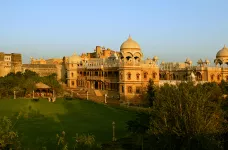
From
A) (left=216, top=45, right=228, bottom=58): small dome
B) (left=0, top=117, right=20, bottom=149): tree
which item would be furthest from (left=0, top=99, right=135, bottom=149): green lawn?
(left=216, top=45, right=228, bottom=58): small dome

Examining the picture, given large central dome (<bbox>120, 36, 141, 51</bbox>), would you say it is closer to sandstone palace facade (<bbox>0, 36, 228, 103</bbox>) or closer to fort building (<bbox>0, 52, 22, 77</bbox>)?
sandstone palace facade (<bbox>0, 36, 228, 103</bbox>)

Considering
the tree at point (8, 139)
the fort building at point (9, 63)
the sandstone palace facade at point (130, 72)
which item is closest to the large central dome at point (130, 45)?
the sandstone palace facade at point (130, 72)

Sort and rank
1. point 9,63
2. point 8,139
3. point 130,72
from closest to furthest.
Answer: point 8,139 → point 130,72 → point 9,63

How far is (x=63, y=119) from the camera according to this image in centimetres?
3291

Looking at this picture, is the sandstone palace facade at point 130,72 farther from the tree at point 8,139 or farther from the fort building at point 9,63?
the tree at point 8,139

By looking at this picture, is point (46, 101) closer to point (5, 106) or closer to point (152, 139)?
point (5, 106)

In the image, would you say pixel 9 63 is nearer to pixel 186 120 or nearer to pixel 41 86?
pixel 41 86

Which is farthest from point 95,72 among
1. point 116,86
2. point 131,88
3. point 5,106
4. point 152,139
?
point 152,139

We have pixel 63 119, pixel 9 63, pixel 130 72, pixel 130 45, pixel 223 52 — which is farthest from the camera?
pixel 9 63

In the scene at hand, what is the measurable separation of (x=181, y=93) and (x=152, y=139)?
2.86 meters

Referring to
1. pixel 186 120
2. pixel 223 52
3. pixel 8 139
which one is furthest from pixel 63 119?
pixel 223 52

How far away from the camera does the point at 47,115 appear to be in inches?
1390

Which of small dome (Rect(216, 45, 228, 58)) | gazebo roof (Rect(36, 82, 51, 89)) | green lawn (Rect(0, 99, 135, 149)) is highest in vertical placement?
small dome (Rect(216, 45, 228, 58))

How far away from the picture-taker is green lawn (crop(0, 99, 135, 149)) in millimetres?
25156
